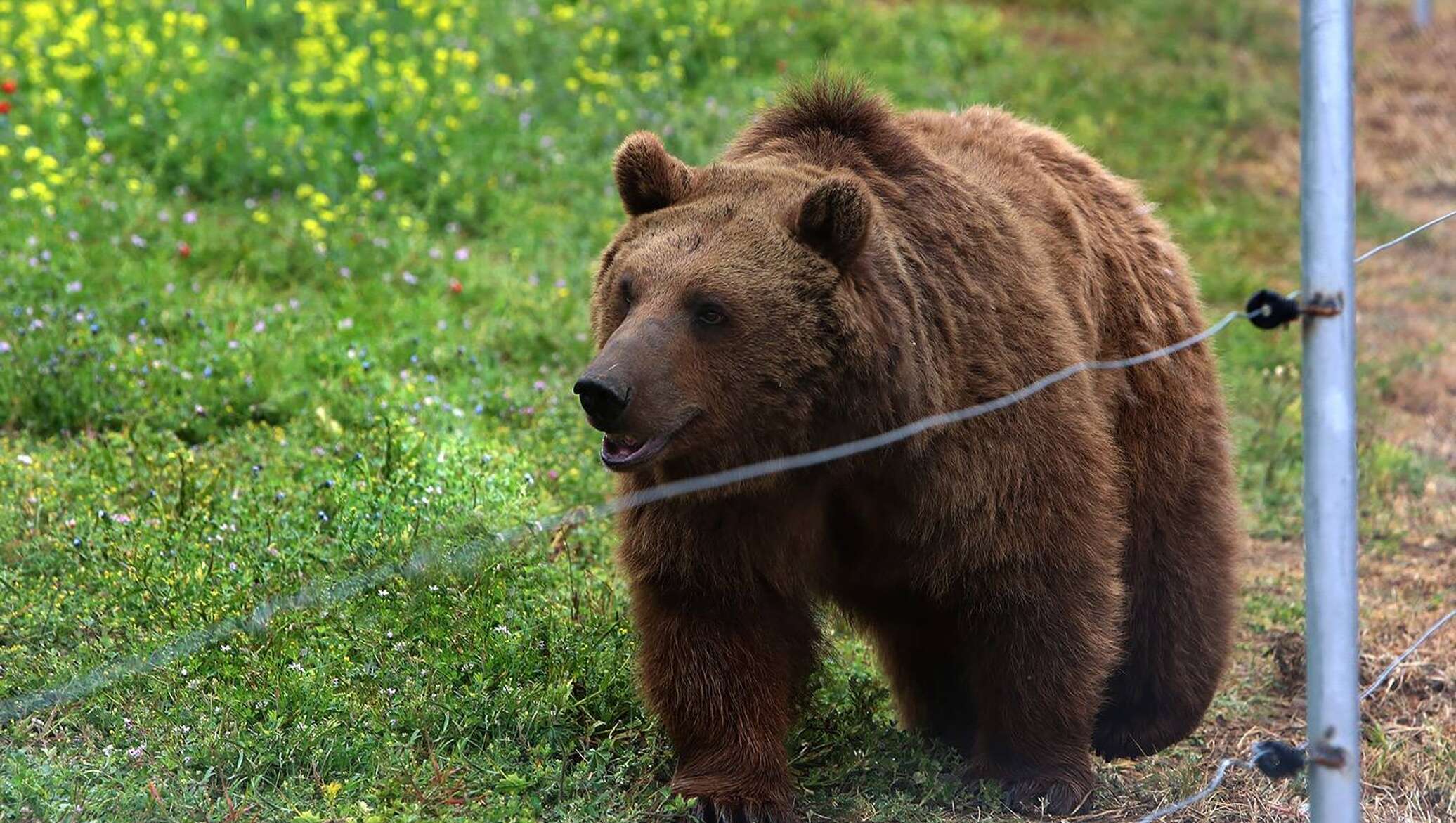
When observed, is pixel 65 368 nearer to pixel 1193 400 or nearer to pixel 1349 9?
pixel 1193 400

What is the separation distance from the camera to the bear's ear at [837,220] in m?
3.90

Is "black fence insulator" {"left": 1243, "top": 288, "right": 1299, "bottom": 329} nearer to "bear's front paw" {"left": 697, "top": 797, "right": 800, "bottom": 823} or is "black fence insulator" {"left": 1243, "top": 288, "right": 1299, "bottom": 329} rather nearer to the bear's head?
the bear's head

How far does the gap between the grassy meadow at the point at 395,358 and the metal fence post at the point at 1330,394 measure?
151 cm

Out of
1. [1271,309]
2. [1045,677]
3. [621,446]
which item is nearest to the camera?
[1271,309]

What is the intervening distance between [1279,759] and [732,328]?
1571mm

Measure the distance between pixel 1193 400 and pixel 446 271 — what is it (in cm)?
460

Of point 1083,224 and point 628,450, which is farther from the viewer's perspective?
point 1083,224

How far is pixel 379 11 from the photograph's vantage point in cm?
1137

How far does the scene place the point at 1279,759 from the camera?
341cm

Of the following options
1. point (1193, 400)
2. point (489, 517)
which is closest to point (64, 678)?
point (489, 517)

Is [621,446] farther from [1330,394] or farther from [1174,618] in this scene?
[1174,618]

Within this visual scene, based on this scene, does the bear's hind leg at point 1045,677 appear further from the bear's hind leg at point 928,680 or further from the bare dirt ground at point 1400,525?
the bare dirt ground at point 1400,525

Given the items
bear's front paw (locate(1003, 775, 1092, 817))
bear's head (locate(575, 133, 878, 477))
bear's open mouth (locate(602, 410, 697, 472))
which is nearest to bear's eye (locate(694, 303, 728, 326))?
bear's head (locate(575, 133, 878, 477))

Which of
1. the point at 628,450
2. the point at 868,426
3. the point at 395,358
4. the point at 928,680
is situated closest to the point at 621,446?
the point at 628,450
